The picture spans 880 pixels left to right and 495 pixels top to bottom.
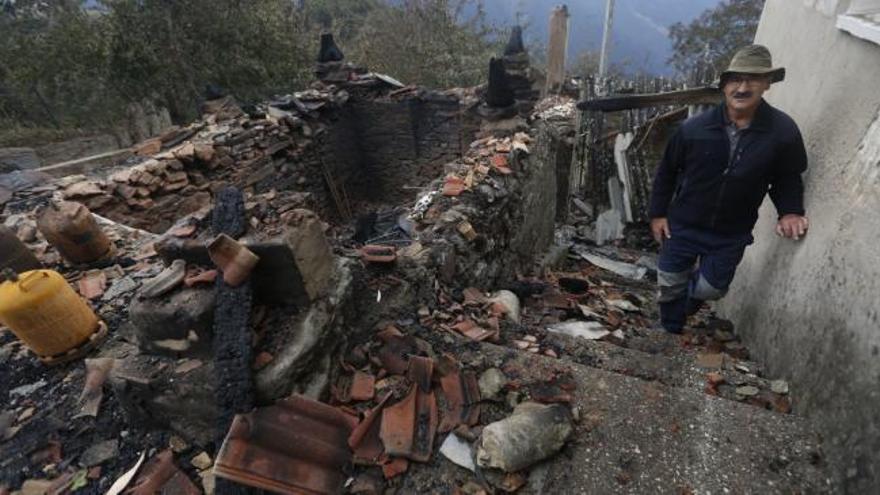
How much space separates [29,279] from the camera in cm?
223

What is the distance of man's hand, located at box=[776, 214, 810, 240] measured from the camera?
2443 millimetres

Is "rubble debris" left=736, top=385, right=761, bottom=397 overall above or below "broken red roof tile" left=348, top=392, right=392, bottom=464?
below

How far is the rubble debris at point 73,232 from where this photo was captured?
11.0ft

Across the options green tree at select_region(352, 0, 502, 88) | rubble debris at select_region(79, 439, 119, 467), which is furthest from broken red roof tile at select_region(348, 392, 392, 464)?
green tree at select_region(352, 0, 502, 88)

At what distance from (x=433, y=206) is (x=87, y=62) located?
10495mm

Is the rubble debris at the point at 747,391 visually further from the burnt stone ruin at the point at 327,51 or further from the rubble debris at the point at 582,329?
the burnt stone ruin at the point at 327,51

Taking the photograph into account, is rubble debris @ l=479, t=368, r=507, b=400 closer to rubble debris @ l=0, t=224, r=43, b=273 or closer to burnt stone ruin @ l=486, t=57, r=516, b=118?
rubble debris @ l=0, t=224, r=43, b=273


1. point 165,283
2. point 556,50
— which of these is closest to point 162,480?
point 165,283

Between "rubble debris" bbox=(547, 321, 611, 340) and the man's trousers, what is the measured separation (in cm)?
49

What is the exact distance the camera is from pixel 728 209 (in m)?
2.66

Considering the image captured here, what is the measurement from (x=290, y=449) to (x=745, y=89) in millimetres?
2712

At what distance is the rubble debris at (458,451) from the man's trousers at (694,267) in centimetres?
203

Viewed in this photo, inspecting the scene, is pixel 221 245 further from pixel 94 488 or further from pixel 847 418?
pixel 847 418

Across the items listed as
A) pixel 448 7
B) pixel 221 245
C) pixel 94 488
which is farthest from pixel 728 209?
pixel 448 7
